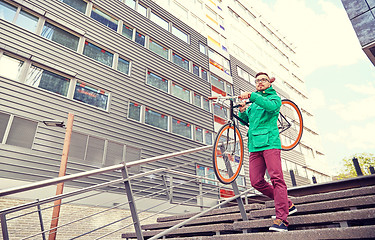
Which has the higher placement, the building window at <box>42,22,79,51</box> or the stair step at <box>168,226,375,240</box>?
the building window at <box>42,22,79,51</box>

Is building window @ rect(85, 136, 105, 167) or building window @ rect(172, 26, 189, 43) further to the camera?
building window @ rect(172, 26, 189, 43)

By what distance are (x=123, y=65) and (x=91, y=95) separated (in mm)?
2894

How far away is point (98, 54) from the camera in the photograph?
1176cm

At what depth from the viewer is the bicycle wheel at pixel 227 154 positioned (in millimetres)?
3439

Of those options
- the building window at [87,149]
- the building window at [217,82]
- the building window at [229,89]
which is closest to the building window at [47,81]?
the building window at [87,149]

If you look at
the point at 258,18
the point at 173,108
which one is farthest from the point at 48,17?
the point at 258,18

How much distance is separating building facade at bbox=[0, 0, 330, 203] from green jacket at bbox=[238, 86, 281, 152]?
5.94 ft

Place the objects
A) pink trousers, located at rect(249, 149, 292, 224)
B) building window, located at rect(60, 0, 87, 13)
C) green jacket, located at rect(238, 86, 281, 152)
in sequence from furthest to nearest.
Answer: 1. building window, located at rect(60, 0, 87, 13)
2. green jacket, located at rect(238, 86, 281, 152)
3. pink trousers, located at rect(249, 149, 292, 224)

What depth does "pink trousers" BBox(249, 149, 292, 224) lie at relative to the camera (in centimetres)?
264

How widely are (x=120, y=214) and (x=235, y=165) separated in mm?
7486

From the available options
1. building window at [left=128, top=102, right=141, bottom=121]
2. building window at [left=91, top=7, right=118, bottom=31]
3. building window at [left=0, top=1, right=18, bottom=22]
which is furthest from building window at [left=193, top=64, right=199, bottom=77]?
building window at [left=0, top=1, right=18, bottom=22]

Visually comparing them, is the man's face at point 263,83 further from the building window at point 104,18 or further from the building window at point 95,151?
the building window at point 104,18

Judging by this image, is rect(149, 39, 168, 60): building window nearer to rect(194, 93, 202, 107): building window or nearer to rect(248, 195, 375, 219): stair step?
rect(194, 93, 202, 107): building window

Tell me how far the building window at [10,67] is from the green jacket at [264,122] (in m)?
9.29
